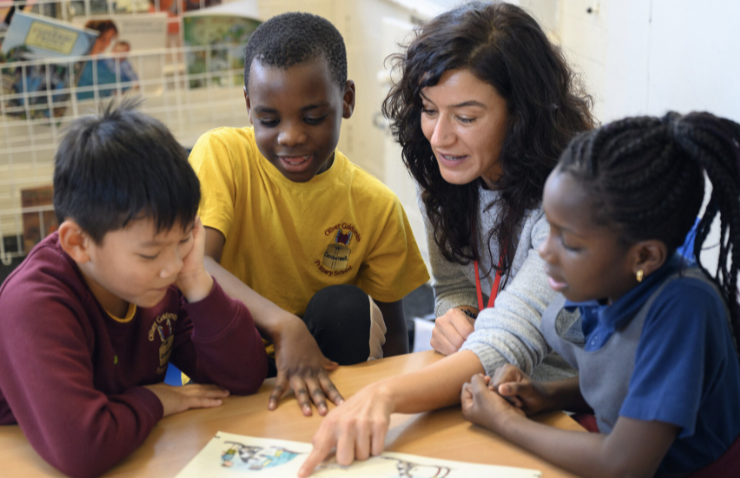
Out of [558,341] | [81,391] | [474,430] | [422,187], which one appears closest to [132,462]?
[81,391]

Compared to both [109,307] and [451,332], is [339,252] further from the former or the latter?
[109,307]

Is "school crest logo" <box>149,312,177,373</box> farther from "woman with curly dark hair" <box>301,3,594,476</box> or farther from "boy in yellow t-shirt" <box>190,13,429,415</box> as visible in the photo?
"woman with curly dark hair" <box>301,3,594,476</box>

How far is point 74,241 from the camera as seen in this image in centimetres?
82

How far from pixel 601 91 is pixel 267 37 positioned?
0.93 metres

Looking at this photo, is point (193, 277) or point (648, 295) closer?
point (648, 295)

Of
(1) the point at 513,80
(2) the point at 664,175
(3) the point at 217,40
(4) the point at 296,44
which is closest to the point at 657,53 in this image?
(1) the point at 513,80

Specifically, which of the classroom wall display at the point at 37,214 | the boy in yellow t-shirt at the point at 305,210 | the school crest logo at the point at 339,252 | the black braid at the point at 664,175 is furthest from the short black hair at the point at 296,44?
the classroom wall display at the point at 37,214

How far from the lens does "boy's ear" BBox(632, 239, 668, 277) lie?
2.39 feet

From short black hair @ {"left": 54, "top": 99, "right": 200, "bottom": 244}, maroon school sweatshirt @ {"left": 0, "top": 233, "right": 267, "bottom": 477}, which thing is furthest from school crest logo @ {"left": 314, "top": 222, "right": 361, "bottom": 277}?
short black hair @ {"left": 54, "top": 99, "right": 200, "bottom": 244}

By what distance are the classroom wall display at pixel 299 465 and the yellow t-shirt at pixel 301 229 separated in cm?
53

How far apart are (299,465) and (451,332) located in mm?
379

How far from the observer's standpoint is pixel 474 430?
83 cm

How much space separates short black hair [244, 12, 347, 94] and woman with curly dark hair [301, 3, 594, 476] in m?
0.12

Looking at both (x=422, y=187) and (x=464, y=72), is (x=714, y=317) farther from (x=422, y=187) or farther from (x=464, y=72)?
(x=422, y=187)
